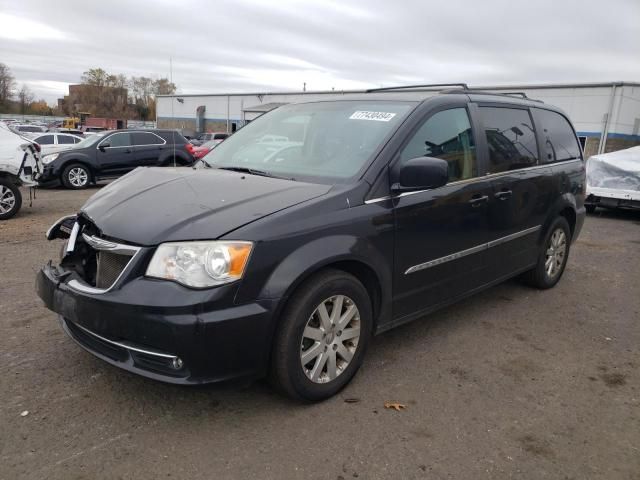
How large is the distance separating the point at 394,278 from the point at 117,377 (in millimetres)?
1830

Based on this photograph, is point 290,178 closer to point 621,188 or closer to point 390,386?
point 390,386

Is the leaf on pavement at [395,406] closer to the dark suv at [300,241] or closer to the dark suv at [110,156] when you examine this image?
the dark suv at [300,241]

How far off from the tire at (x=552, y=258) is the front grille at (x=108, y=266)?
398cm

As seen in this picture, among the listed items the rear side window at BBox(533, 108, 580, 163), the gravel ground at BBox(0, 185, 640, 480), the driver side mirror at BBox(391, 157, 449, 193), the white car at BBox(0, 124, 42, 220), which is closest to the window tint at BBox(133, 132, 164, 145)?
the white car at BBox(0, 124, 42, 220)

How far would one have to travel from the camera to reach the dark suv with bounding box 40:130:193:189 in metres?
12.6

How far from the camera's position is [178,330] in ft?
8.08

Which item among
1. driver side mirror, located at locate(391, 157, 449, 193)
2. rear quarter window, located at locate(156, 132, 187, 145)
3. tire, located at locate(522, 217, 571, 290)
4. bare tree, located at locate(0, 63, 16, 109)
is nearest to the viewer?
driver side mirror, located at locate(391, 157, 449, 193)

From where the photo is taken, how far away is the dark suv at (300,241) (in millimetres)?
2555

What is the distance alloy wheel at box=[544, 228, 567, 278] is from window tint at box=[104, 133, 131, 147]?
1133cm

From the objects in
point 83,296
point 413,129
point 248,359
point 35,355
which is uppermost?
point 413,129

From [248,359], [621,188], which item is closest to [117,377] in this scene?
[248,359]

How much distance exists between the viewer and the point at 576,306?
4996mm

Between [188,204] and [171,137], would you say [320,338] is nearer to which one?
[188,204]

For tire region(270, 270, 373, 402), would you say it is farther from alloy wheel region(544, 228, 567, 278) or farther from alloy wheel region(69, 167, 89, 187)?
alloy wheel region(69, 167, 89, 187)
